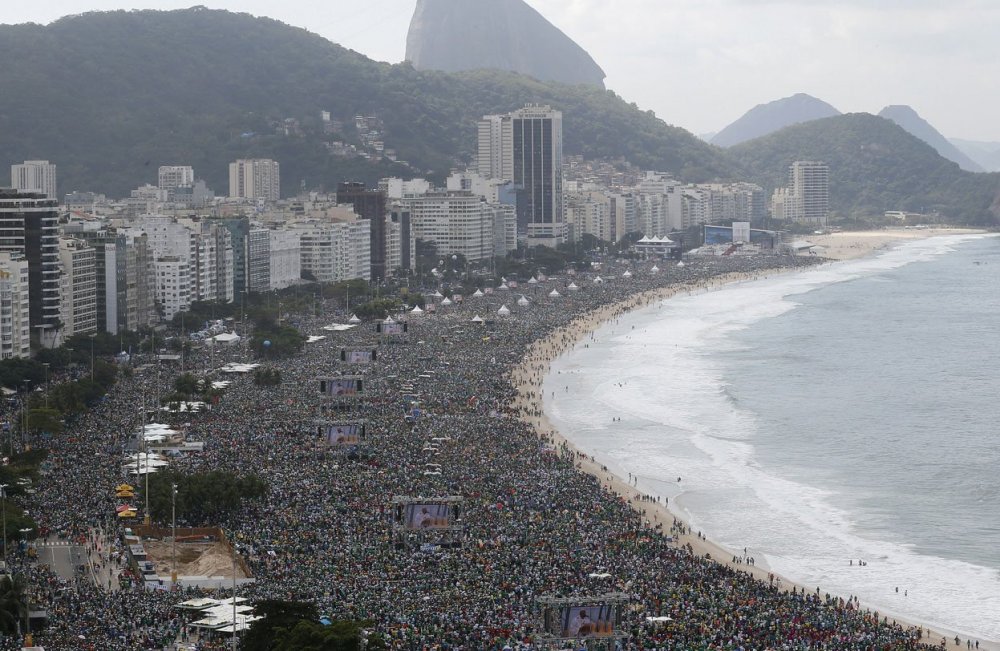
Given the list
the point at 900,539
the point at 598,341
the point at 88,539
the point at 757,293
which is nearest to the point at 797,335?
the point at 598,341

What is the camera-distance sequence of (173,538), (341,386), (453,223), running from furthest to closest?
(453,223), (341,386), (173,538)

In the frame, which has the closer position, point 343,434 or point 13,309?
point 343,434

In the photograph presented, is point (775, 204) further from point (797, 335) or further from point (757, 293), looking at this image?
point (797, 335)

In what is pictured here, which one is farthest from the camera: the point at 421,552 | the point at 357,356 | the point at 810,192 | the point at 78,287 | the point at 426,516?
the point at 810,192

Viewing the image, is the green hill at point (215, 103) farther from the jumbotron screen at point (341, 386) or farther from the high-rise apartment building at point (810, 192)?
the jumbotron screen at point (341, 386)

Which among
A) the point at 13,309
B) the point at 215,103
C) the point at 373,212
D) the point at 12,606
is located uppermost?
the point at 215,103

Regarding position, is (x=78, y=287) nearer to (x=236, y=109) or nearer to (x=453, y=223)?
(x=453, y=223)

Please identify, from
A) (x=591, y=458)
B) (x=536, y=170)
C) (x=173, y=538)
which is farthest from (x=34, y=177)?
(x=173, y=538)
